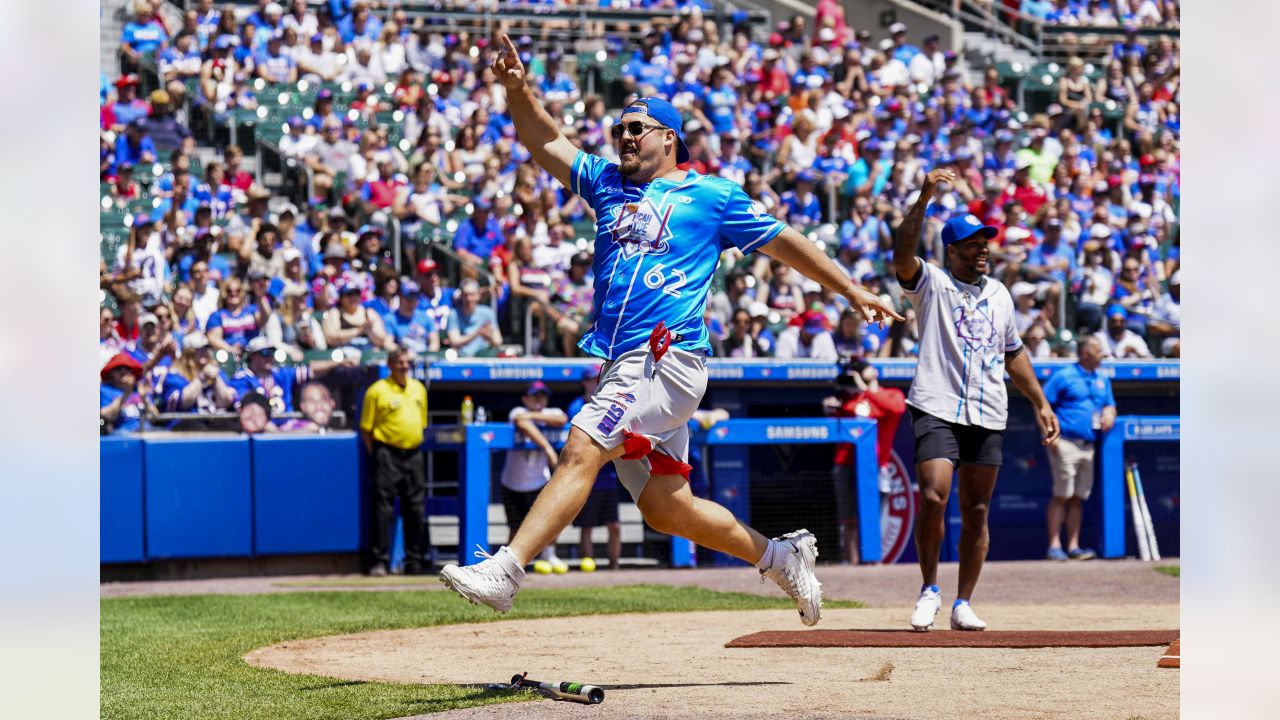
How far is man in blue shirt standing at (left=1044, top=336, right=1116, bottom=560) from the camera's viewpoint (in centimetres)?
1487

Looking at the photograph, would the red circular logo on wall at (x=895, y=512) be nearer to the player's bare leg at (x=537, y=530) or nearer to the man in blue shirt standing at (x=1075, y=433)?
the man in blue shirt standing at (x=1075, y=433)

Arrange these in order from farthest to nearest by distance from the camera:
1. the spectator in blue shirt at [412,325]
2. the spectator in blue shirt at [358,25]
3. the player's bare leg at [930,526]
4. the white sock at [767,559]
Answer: the spectator in blue shirt at [358,25], the spectator in blue shirt at [412,325], the player's bare leg at [930,526], the white sock at [767,559]

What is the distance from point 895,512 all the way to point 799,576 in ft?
27.4

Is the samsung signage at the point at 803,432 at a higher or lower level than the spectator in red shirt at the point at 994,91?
lower

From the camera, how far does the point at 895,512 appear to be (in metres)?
14.7

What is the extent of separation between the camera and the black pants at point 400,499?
13.8m

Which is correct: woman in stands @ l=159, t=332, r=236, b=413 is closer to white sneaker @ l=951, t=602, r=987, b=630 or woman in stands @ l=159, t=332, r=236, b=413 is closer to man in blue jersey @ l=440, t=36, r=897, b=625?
white sneaker @ l=951, t=602, r=987, b=630

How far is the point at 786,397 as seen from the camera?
15.1m

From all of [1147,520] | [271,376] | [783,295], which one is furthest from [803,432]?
[271,376]

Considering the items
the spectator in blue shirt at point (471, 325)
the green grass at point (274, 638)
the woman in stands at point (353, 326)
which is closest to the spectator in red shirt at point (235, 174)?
the woman in stands at point (353, 326)

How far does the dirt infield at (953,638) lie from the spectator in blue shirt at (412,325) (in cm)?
776

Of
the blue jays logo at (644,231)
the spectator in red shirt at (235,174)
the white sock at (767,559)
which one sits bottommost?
the white sock at (767,559)

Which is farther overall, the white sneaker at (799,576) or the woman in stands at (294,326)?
the woman in stands at (294,326)
